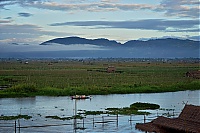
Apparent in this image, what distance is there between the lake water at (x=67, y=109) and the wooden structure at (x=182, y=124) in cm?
464

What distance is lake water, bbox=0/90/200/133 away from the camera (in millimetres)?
24000

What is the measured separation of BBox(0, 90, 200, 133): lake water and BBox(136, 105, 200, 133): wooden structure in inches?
183

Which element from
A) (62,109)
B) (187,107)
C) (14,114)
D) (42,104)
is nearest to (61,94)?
(42,104)

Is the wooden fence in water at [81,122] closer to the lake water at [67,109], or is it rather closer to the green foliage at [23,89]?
the lake water at [67,109]

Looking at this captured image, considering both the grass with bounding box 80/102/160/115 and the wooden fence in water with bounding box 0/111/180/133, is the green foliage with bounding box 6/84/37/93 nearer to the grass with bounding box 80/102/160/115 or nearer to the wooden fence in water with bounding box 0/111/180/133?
the grass with bounding box 80/102/160/115

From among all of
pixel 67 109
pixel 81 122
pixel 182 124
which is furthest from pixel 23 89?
pixel 182 124

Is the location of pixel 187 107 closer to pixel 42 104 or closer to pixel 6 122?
pixel 6 122

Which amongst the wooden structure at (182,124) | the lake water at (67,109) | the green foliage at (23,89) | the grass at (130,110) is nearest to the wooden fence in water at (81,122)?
the lake water at (67,109)

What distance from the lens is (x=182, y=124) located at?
1750cm

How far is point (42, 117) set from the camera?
93.8 feet

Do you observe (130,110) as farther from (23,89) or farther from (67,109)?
(23,89)

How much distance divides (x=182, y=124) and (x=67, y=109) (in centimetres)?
1723

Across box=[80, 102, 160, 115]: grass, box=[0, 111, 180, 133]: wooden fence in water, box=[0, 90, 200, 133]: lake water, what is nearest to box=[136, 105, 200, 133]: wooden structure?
box=[0, 90, 200, 133]: lake water

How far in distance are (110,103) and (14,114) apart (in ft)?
37.4
